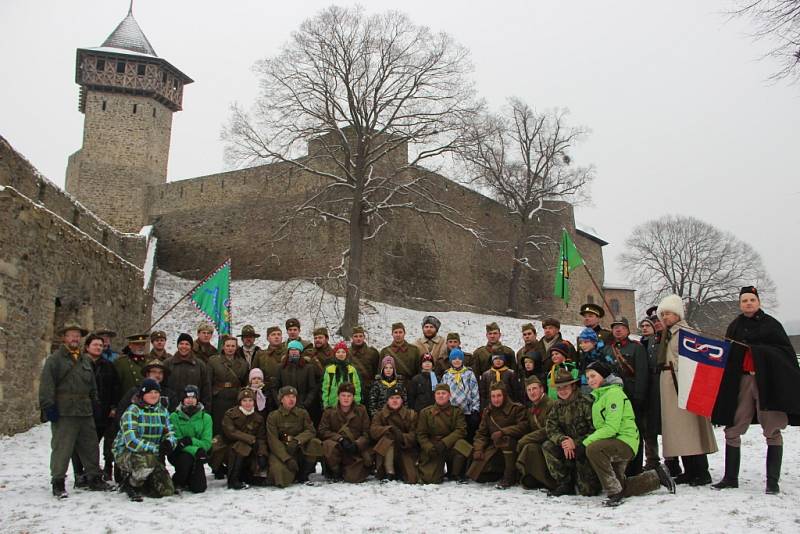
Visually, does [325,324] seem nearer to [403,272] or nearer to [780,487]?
[403,272]

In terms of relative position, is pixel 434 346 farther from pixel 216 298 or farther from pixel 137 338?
pixel 216 298

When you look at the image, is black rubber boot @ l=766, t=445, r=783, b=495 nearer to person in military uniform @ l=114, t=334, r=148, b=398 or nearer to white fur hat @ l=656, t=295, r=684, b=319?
white fur hat @ l=656, t=295, r=684, b=319

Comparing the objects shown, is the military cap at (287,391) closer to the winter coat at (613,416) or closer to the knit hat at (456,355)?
the knit hat at (456,355)

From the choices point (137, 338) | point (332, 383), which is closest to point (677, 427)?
point (332, 383)

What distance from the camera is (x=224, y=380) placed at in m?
7.41

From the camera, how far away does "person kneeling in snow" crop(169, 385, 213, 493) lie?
611cm

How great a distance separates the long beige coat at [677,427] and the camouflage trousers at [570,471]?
0.74 metres

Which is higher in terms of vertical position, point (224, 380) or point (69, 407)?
point (224, 380)

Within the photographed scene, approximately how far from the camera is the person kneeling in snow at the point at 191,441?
611 cm

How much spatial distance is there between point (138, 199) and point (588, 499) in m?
24.7

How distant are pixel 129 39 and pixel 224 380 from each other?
2861 centimetres

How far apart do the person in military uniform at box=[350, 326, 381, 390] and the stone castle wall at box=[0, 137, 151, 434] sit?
4191 millimetres

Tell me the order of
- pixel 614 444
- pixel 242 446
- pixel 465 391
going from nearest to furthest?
1. pixel 614 444
2. pixel 242 446
3. pixel 465 391

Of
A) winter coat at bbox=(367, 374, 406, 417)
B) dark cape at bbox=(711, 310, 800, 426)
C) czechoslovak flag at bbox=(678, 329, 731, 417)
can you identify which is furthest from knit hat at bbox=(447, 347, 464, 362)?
dark cape at bbox=(711, 310, 800, 426)
